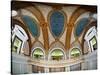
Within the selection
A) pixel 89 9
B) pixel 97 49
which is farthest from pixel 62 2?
pixel 97 49

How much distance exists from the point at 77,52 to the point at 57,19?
0.31 metres

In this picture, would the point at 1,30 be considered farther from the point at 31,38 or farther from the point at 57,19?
the point at 57,19

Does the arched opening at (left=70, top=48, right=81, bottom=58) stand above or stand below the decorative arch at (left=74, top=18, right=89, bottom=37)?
below

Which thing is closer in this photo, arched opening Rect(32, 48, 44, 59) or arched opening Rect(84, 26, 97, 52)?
arched opening Rect(32, 48, 44, 59)

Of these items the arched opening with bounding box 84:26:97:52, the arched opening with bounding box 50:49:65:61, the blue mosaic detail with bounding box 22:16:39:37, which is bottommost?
the arched opening with bounding box 50:49:65:61

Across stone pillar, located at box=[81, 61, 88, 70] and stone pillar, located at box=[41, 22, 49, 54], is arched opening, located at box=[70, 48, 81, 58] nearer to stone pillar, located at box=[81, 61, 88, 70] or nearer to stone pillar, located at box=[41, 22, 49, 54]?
stone pillar, located at box=[81, 61, 88, 70]

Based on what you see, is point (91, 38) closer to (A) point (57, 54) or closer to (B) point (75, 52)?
(B) point (75, 52)

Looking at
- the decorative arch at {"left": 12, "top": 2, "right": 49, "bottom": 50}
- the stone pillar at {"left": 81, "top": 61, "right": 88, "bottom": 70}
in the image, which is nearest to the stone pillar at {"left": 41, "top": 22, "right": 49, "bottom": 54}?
the decorative arch at {"left": 12, "top": 2, "right": 49, "bottom": 50}

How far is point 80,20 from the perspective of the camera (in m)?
1.73

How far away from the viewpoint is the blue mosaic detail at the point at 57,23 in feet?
5.46

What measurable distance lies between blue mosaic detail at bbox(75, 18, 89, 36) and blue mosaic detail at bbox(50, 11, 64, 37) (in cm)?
13

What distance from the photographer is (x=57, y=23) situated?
1.67 metres

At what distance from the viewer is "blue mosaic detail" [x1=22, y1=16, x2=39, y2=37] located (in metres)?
1.61

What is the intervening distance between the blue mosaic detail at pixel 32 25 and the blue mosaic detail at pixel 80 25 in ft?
1.07
